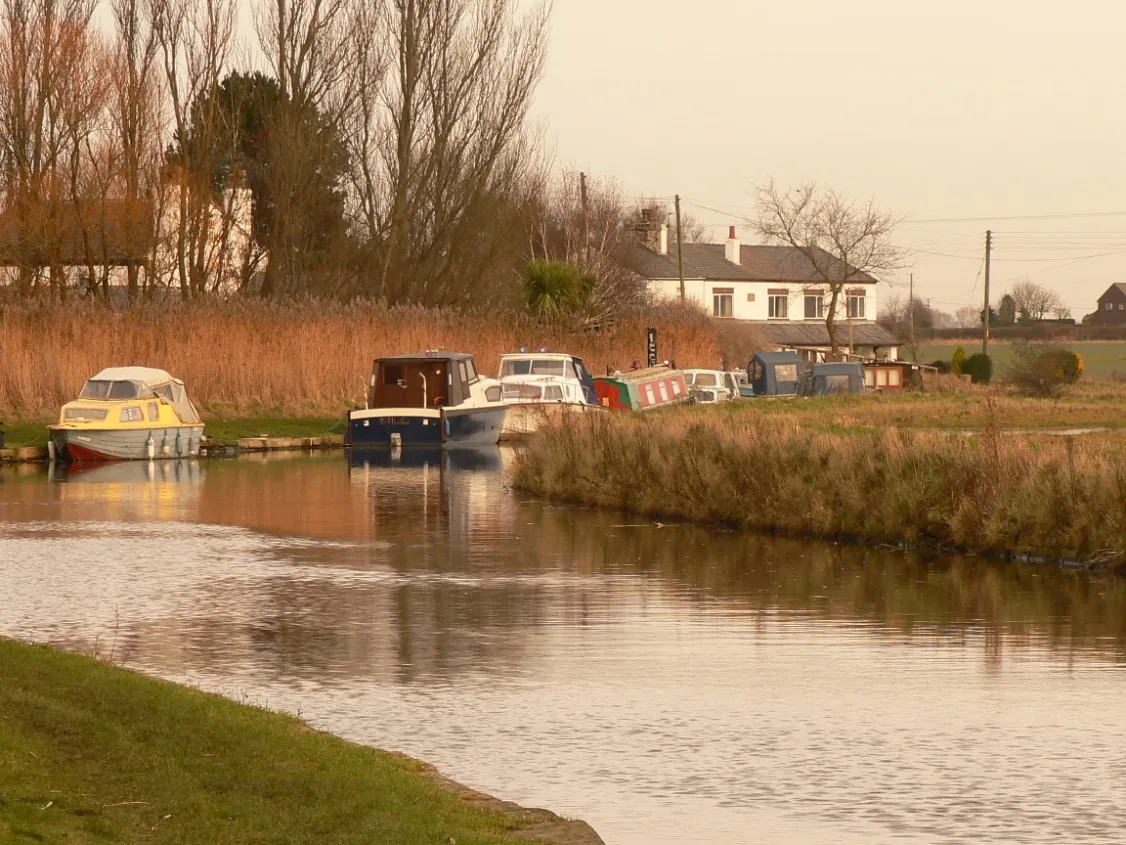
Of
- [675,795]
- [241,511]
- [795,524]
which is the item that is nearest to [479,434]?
[241,511]

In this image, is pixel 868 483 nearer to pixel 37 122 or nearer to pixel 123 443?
pixel 123 443

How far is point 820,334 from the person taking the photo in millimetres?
115500

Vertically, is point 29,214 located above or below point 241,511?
above

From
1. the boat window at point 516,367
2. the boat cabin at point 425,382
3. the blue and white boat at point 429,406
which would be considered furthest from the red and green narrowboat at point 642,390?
the boat cabin at point 425,382

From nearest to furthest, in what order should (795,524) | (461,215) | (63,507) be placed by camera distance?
1. (795,524)
2. (63,507)
3. (461,215)

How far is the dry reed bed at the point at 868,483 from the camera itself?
2138cm

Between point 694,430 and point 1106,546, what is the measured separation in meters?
8.32

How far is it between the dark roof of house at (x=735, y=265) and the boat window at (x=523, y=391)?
192 ft

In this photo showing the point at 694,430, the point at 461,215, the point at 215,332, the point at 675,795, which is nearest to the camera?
the point at 675,795

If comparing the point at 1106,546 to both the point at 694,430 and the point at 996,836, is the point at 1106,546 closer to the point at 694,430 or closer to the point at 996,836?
the point at 694,430

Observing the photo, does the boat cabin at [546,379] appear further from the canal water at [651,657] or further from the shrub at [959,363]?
the shrub at [959,363]

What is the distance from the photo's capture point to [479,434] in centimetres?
4875

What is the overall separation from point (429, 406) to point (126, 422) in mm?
9143

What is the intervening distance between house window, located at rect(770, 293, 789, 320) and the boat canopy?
7690cm
